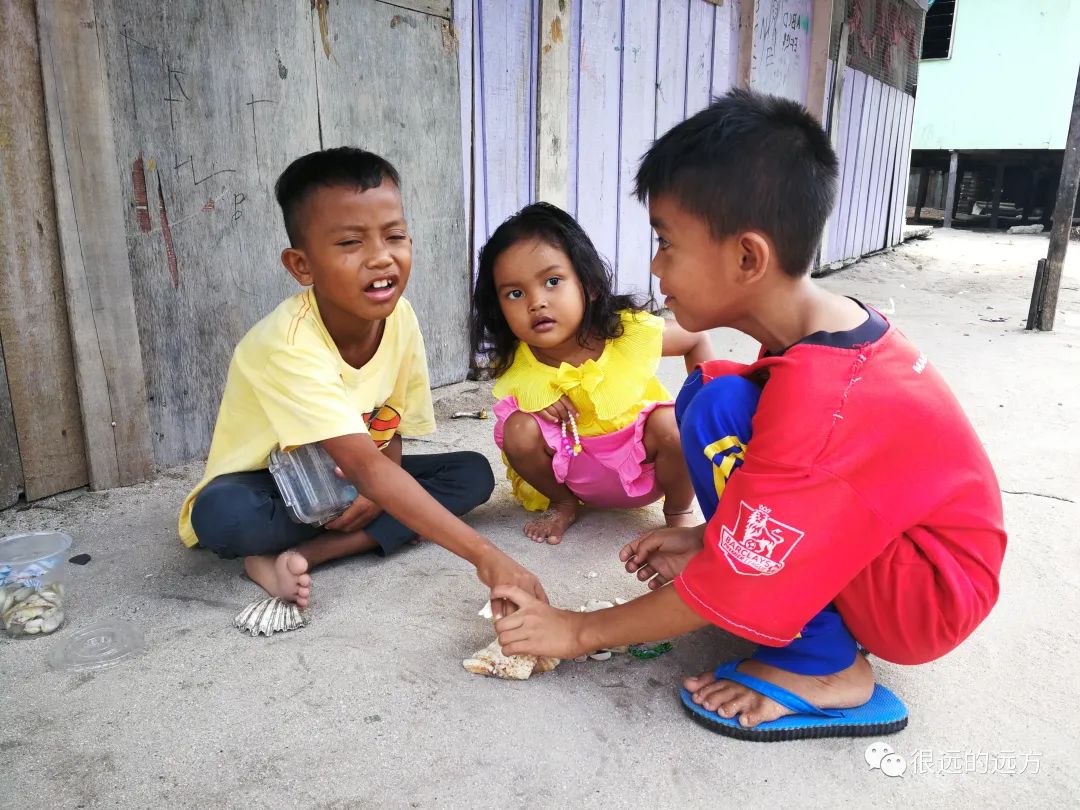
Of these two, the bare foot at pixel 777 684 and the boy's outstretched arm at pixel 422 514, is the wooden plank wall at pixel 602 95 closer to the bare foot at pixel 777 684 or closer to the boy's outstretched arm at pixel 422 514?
the boy's outstretched arm at pixel 422 514

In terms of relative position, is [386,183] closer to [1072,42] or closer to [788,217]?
[788,217]

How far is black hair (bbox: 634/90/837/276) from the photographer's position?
4.24ft

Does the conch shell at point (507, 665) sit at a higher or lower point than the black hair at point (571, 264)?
lower

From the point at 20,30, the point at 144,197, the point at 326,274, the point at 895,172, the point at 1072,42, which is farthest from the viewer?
the point at 1072,42

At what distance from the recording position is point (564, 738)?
137cm

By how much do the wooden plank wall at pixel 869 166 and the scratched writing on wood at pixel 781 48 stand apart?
0.82 metres

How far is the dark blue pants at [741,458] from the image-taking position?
1376 millimetres

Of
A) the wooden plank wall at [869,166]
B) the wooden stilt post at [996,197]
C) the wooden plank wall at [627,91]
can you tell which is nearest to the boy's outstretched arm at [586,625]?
the wooden plank wall at [627,91]

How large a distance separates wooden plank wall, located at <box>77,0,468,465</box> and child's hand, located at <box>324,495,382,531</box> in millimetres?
877

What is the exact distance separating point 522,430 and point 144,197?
4.22ft

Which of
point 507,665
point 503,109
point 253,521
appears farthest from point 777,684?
point 503,109

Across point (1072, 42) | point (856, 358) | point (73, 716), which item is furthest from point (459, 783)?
point (1072, 42)

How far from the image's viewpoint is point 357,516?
6.42ft

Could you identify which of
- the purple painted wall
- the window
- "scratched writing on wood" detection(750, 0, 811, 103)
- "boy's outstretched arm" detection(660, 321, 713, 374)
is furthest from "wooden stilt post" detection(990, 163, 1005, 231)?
"boy's outstretched arm" detection(660, 321, 713, 374)
